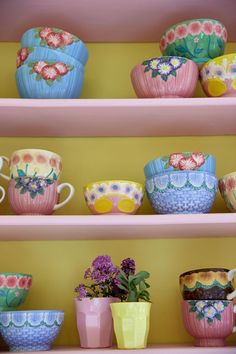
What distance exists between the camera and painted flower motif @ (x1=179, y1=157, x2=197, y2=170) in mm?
1373

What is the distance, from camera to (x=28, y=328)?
131cm

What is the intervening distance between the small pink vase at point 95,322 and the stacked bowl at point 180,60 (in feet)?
1.51

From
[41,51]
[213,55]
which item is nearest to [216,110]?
[213,55]

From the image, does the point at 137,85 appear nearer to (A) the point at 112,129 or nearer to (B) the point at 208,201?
(A) the point at 112,129

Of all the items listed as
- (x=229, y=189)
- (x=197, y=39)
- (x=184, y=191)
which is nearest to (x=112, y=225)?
(x=184, y=191)

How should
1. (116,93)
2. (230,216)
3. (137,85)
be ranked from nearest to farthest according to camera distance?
(230,216) < (137,85) < (116,93)

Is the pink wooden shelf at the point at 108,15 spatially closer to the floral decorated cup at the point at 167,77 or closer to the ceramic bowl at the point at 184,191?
the floral decorated cup at the point at 167,77

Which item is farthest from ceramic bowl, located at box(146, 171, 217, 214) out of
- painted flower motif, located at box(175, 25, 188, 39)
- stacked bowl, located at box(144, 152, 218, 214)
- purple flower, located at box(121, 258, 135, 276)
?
painted flower motif, located at box(175, 25, 188, 39)

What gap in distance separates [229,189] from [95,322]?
0.39 meters

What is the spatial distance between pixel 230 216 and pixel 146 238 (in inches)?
10.8

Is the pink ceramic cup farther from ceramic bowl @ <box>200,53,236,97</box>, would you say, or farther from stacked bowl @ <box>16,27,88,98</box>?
ceramic bowl @ <box>200,53,236,97</box>

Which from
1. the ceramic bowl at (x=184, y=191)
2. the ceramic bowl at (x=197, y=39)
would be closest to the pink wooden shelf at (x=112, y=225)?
the ceramic bowl at (x=184, y=191)

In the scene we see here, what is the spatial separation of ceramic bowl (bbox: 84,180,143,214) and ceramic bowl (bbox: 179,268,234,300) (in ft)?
0.63

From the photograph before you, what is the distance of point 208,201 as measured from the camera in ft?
4.53
